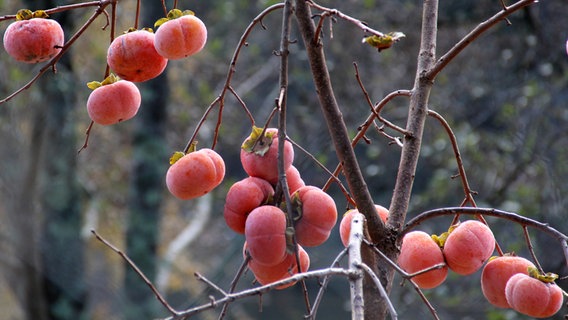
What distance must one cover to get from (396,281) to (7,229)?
2361 mm

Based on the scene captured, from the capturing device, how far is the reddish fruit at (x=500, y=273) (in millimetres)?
947

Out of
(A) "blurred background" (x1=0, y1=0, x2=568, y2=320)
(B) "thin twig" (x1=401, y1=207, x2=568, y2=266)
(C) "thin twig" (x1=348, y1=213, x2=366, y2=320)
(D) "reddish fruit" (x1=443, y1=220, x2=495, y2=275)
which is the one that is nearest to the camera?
(C) "thin twig" (x1=348, y1=213, x2=366, y2=320)

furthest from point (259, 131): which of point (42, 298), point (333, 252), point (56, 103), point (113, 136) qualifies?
point (113, 136)

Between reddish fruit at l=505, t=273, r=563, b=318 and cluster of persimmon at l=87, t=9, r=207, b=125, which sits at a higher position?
cluster of persimmon at l=87, t=9, r=207, b=125

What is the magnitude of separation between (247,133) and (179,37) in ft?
10.6

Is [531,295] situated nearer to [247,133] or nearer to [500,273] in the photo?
[500,273]

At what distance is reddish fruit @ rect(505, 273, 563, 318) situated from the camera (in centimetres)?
91

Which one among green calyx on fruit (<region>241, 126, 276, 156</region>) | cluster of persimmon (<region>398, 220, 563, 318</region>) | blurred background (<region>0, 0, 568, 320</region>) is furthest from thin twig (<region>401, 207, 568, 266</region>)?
blurred background (<region>0, 0, 568, 320</region>)

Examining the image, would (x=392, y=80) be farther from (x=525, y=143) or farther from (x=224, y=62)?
(x=224, y=62)

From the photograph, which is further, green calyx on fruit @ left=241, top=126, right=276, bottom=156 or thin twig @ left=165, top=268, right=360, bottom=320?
green calyx on fruit @ left=241, top=126, right=276, bottom=156

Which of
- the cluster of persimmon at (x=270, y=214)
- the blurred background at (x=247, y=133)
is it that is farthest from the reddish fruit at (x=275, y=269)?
the blurred background at (x=247, y=133)

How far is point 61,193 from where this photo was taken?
3.94 meters

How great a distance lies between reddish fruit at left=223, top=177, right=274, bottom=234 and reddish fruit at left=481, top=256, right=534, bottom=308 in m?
0.30

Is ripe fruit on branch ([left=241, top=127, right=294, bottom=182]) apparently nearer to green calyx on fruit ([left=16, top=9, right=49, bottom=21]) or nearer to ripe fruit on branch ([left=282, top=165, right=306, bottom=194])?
ripe fruit on branch ([left=282, top=165, right=306, bottom=194])
